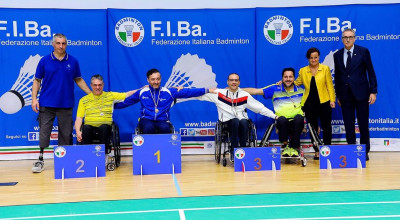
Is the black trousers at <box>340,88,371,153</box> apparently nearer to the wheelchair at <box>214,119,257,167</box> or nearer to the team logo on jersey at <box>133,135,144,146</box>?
the wheelchair at <box>214,119,257,167</box>

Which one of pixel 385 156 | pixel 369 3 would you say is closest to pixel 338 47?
pixel 369 3

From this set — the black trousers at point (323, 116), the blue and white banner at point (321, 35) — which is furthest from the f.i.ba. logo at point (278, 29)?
→ the black trousers at point (323, 116)

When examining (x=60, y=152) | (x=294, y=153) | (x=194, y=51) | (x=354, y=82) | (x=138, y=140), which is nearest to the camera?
(x=60, y=152)

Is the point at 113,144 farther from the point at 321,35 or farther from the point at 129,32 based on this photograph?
the point at 321,35

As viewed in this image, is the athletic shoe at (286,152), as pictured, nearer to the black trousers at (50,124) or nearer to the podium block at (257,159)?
the podium block at (257,159)

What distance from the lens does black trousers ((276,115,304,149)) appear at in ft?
17.1

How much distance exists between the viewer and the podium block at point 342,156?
4.95 meters

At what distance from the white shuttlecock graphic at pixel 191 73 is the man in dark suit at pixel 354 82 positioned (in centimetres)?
166

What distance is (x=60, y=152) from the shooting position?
180 inches

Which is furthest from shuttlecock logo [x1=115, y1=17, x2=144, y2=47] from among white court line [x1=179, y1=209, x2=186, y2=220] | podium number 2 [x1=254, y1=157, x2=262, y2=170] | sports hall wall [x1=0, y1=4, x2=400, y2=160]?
white court line [x1=179, y1=209, x2=186, y2=220]

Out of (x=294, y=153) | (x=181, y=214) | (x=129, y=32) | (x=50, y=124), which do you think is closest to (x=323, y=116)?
(x=294, y=153)

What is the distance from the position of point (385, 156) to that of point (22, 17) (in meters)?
5.07

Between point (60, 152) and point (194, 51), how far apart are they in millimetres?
2328

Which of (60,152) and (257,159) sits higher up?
(60,152)
